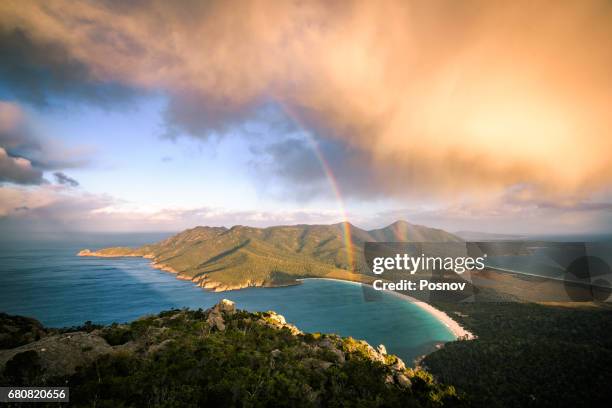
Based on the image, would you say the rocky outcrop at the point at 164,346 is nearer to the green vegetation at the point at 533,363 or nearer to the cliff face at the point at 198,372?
the cliff face at the point at 198,372

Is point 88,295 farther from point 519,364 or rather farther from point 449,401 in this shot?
point 519,364

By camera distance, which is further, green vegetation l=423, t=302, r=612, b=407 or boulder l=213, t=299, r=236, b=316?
green vegetation l=423, t=302, r=612, b=407

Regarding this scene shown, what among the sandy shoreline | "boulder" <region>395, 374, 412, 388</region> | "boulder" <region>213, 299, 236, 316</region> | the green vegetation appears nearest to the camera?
"boulder" <region>395, 374, 412, 388</region>

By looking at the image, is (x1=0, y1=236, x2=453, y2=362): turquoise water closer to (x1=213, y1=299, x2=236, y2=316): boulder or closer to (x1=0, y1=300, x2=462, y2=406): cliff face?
(x1=213, y1=299, x2=236, y2=316): boulder

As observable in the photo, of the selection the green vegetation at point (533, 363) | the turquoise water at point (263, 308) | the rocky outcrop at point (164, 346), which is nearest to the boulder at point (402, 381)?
the rocky outcrop at point (164, 346)

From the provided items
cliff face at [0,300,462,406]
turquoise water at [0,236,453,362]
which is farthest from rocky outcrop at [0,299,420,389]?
turquoise water at [0,236,453,362]

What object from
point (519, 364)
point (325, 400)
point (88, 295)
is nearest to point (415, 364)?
point (519, 364)

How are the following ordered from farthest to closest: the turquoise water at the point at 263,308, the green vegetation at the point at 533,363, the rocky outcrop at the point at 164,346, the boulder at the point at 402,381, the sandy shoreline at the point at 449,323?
1. the turquoise water at the point at 263,308
2. the sandy shoreline at the point at 449,323
3. the green vegetation at the point at 533,363
4. the boulder at the point at 402,381
5. the rocky outcrop at the point at 164,346
